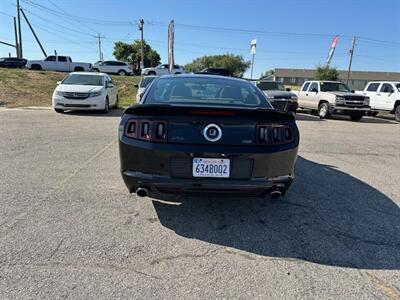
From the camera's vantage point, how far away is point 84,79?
556 inches

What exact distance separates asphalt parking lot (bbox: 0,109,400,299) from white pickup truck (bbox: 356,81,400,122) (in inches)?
508

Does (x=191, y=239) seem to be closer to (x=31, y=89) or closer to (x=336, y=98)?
(x=336, y=98)

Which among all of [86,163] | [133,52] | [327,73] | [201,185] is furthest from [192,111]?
[133,52]

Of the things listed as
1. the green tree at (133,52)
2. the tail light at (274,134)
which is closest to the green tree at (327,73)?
the green tree at (133,52)

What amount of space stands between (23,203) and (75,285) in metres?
1.93

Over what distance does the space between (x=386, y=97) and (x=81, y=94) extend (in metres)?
14.4

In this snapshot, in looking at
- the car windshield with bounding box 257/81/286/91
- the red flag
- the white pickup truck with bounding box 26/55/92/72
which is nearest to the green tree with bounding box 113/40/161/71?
the white pickup truck with bounding box 26/55/92/72

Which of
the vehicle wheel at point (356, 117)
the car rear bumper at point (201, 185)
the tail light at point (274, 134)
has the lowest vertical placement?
the vehicle wheel at point (356, 117)

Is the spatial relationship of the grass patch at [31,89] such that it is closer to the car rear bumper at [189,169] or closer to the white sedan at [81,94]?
the white sedan at [81,94]

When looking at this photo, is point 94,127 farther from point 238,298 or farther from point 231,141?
point 238,298

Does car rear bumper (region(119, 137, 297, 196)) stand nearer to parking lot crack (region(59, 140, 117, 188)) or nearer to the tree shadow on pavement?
the tree shadow on pavement

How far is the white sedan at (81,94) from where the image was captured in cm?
1281

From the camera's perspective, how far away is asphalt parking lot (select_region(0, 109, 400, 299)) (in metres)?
2.68

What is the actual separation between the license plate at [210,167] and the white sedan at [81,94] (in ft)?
34.6
